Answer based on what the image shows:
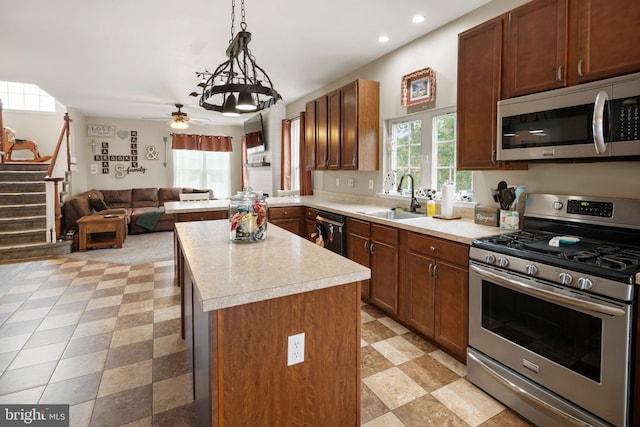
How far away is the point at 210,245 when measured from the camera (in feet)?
6.40

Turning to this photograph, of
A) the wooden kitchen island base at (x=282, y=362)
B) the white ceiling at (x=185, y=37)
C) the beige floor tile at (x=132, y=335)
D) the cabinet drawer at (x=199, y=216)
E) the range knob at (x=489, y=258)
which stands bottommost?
the beige floor tile at (x=132, y=335)

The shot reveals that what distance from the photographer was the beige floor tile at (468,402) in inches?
72.7

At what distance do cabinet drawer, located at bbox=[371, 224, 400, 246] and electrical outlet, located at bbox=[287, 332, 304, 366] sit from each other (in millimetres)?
1629

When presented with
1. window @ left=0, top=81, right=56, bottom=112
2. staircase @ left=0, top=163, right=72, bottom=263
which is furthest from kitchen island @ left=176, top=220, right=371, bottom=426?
window @ left=0, top=81, right=56, bottom=112

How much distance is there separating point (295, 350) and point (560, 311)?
128cm

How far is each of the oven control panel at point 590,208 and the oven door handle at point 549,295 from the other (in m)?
0.68

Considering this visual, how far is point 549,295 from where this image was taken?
5.45 ft

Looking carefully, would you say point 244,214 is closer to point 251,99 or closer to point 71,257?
point 251,99

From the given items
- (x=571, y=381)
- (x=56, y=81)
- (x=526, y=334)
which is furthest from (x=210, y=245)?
(x=56, y=81)

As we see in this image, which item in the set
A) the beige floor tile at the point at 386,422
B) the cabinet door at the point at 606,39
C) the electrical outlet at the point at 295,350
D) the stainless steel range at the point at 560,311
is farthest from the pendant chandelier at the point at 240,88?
the beige floor tile at the point at 386,422

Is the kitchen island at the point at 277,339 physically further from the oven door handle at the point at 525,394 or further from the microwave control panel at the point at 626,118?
the microwave control panel at the point at 626,118

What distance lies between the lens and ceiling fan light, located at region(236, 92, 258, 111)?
1957mm

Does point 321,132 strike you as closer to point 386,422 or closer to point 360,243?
point 360,243

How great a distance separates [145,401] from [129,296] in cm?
194
